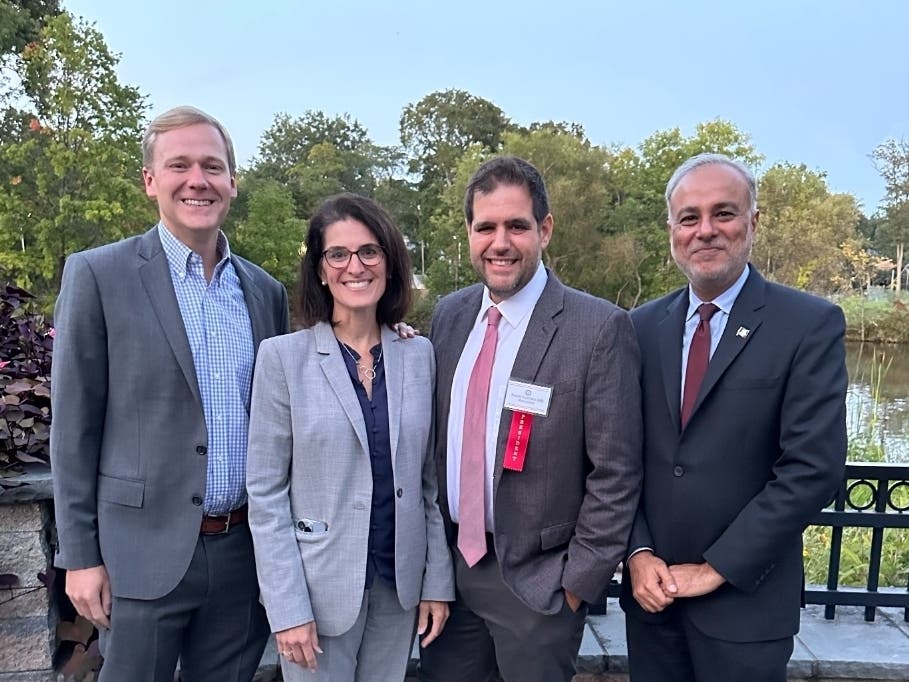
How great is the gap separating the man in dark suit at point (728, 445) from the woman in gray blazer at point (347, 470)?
0.69 m

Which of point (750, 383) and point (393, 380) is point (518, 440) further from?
point (750, 383)

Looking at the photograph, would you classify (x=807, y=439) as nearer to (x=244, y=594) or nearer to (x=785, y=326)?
(x=785, y=326)

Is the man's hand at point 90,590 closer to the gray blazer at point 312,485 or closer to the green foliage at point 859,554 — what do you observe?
the gray blazer at point 312,485

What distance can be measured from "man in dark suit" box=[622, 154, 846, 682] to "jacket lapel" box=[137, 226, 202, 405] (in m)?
1.39

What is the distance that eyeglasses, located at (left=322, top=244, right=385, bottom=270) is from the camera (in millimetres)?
1990

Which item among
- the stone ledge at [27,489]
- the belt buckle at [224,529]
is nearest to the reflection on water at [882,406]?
the belt buckle at [224,529]

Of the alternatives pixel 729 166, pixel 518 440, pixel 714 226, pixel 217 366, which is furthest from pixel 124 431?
pixel 729 166

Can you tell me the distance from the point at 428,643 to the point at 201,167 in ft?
5.38

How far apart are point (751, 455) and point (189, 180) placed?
6.06ft

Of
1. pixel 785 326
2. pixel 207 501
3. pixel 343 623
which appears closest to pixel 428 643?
pixel 343 623

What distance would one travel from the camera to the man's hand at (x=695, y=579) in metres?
1.99

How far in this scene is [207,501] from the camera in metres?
2.05

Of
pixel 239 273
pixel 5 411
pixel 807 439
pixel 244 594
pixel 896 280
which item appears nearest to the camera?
pixel 807 439

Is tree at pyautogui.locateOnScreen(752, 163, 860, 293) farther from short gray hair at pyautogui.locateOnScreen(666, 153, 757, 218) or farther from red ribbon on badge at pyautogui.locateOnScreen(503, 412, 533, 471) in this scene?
red ribbon on badge at pyautogui.locateOnScreen(503, 412, 533, 471)
